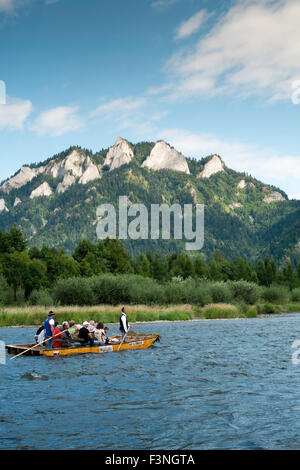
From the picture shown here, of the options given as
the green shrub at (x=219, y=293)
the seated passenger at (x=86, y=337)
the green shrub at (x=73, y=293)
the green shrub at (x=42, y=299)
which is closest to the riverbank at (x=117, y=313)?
the green shrub at (x=42, y=299)

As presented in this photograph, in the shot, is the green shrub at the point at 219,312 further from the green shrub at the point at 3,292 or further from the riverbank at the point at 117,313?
the green shrub at the point at 3,292

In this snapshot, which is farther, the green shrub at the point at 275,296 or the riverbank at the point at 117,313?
the green shrub at the point at 275,296

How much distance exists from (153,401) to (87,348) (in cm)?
1248

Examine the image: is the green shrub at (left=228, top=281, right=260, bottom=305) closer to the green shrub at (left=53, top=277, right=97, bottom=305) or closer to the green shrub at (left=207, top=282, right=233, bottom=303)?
the green shrub at (left=207, top=282, right=233, bottom=303)

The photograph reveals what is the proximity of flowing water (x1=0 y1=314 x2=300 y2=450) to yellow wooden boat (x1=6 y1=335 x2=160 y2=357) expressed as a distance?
0.57 m

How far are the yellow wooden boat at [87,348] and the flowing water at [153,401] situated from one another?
566 mm

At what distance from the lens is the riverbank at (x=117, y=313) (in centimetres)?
4884

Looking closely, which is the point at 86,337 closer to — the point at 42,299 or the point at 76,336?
the point at 76,336

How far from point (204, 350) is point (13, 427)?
1758cm

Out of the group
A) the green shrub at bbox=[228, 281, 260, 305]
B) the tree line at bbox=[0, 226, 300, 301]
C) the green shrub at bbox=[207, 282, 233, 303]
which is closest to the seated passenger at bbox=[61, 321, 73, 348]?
the tree line at bbox=[0, 226, 300, 301]

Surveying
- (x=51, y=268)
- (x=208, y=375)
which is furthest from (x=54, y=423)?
(x=51, y=268)

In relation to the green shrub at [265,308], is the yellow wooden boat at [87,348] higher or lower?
higher

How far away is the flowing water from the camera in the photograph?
38.9ft

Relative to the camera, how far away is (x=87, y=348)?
2783cm
